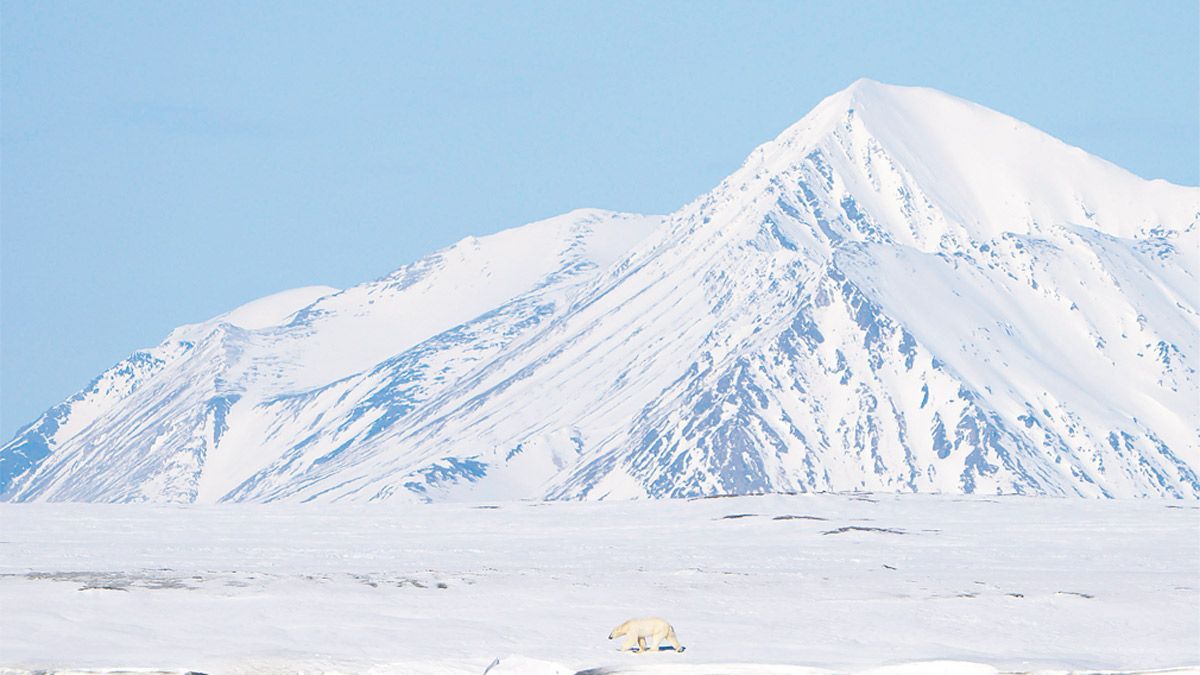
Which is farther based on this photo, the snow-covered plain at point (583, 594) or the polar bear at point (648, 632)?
the polar bear at point (648, 632)

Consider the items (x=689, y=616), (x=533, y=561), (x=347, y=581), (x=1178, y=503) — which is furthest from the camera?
(x=1178, y=503)

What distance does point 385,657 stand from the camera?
147ft

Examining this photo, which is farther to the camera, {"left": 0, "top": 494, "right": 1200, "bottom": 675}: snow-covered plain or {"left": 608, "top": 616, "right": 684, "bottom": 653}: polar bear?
{"left": 608, "top": 616, "right": 684, "bottom": 653}: polar bear

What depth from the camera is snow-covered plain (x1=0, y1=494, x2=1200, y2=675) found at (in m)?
45.5

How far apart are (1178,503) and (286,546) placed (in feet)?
165

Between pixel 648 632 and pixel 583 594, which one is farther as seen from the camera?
pixel 583 594

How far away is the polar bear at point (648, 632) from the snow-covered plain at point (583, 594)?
62 centimetres

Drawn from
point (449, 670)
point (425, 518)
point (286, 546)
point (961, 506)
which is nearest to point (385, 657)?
point (449, 670)

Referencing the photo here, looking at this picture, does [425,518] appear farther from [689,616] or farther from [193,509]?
[689,616]

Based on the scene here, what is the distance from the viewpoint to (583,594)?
182 ft

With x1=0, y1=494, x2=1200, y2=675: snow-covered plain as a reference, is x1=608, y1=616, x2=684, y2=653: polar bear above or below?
below

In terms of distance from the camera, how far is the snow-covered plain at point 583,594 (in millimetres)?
45500

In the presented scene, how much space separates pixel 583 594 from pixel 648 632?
31.7 ft

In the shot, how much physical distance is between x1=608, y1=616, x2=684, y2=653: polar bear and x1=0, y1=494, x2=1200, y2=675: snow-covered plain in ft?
2.02
